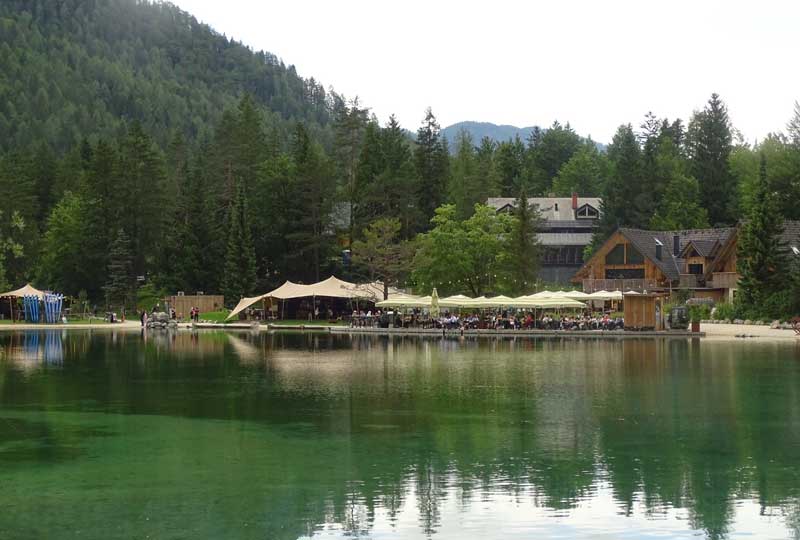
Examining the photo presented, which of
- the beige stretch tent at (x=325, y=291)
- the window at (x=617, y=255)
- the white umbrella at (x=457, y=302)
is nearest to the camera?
the white umbrella at (x=457, y=302)

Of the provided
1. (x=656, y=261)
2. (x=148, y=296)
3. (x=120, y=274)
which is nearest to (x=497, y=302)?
(x=656, y=261)

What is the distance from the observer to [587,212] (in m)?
125

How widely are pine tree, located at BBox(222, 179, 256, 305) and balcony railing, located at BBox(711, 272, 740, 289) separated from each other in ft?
120

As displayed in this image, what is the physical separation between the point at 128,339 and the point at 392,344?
16.6 m

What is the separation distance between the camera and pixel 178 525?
1529cm

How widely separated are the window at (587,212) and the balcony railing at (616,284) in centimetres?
3585

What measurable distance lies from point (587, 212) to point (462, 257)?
49457mm

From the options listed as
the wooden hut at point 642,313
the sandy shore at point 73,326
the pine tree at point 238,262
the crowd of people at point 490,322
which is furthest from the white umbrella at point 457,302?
the sandy shore at point 73,326

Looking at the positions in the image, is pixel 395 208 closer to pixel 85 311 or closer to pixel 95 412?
pixel 85 311

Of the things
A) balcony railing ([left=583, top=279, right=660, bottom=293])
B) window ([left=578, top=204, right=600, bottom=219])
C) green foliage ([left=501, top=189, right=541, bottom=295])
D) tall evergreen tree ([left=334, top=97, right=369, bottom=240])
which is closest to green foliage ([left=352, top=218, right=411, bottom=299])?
green foliage ([left=501, top=189, right=541, bottom=295])

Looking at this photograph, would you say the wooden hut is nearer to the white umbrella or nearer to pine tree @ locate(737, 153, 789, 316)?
pine tree @ locate(737, 153, 789, 316)

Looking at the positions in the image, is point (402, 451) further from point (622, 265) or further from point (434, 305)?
point (622, 265)

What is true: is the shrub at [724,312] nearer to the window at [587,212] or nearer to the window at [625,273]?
the window at [625,273]

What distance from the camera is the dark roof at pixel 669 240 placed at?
8638cm
